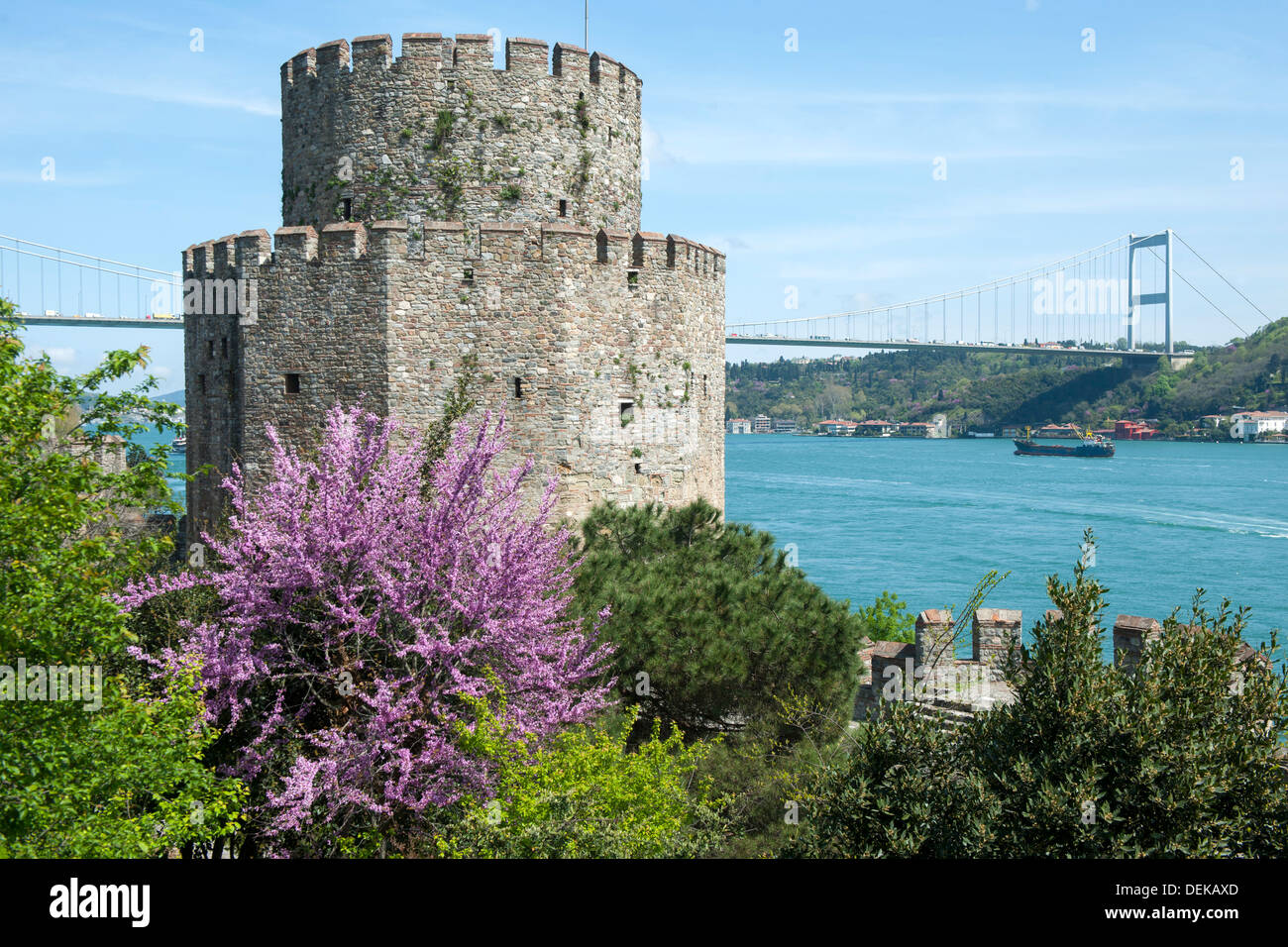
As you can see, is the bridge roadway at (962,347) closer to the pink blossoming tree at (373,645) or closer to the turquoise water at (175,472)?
the turquoise water at (175,472)

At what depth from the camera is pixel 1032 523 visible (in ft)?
216

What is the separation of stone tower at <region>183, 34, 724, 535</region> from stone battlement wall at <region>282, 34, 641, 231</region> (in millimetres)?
26

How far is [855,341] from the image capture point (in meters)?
89.2

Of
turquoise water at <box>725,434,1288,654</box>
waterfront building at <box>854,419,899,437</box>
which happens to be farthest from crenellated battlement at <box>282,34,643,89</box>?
waterfront building at <box>854,419,899,437</box>

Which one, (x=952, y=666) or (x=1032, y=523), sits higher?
(x=952, y=666)

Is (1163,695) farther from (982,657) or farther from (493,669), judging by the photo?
(493,669)

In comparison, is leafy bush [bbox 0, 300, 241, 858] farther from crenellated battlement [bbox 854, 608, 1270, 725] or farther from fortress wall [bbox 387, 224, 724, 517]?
Answer: crenellated battlement [bbox 854, 608, 1270, 725]

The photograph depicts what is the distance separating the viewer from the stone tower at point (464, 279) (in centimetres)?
1380

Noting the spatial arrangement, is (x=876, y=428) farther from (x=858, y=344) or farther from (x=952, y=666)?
(x=952, y=666)

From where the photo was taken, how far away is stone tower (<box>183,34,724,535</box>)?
45.3 ft

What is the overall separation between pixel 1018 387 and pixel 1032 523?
76.3 meters

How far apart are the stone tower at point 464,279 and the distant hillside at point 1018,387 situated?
114138 mm

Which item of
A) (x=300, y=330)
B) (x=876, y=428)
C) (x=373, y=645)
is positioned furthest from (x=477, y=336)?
(x=876, y=428)
